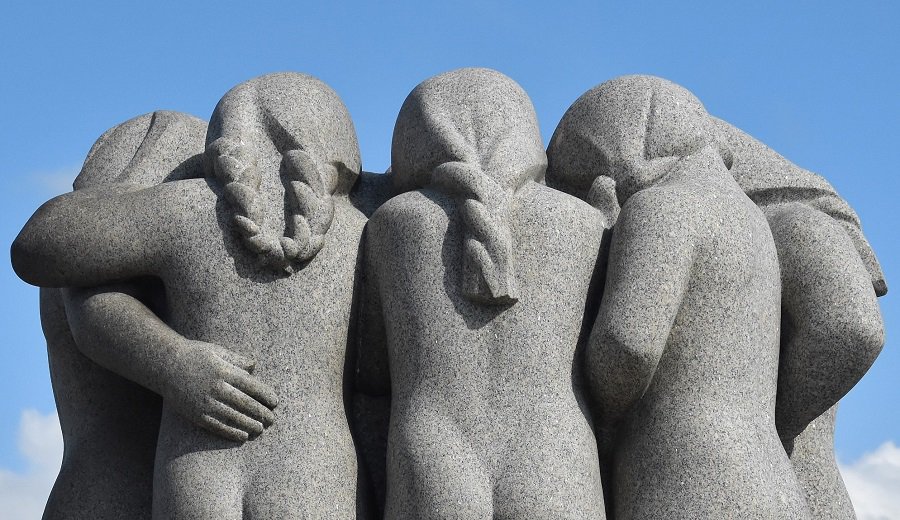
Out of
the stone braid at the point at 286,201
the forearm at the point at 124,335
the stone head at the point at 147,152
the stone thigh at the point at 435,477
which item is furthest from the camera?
the stone head at the point at 147,152

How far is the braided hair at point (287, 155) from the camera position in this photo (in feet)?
24.6

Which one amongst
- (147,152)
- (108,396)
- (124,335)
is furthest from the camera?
(147,152)

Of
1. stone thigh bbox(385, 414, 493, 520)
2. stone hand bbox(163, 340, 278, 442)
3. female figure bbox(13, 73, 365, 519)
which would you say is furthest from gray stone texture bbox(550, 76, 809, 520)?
stone hand bbox(163, 340, 278, 442)

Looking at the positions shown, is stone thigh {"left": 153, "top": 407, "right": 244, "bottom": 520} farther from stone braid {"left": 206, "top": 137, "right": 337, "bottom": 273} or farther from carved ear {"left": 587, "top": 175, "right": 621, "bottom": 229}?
carved ear {"left": 587, "top": 175, "right": 621, "bottom": 229}

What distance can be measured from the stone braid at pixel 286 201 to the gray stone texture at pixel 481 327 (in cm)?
30

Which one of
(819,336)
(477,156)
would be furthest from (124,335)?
(819,336)

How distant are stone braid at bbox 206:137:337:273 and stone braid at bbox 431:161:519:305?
26.6 inches

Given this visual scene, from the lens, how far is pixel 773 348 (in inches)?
293

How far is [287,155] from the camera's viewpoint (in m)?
7.81

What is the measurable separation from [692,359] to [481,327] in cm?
99

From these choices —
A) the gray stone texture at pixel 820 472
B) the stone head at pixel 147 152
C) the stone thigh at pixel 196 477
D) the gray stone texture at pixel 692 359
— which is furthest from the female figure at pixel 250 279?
the gray stone texture at pixel 820 472

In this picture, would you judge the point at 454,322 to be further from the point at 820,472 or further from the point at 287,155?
the point at 820,472

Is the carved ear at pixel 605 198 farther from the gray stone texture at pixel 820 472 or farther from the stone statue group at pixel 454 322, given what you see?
the gray stone texture at pixel 820 472

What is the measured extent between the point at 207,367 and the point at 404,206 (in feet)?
4.00
